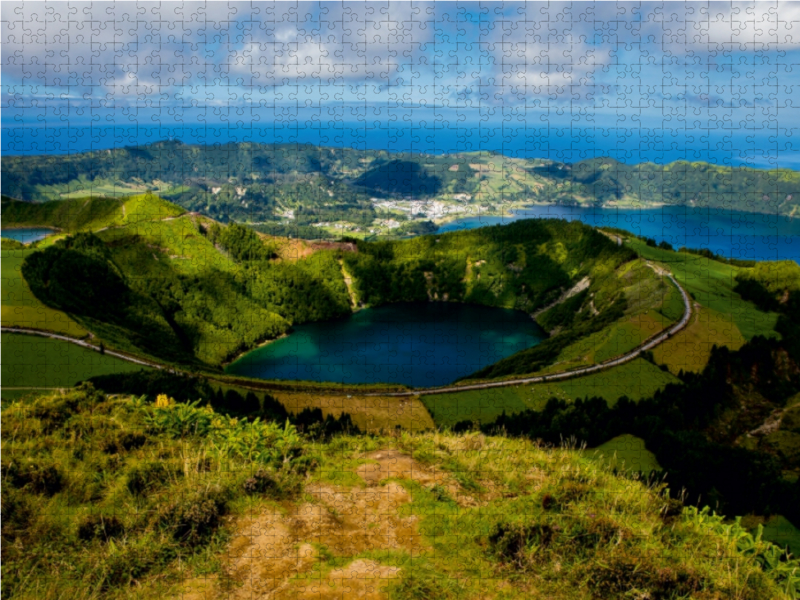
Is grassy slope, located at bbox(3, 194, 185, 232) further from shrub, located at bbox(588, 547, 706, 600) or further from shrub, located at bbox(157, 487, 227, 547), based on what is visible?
shrub, located at bbox(588, 547, 706, 600)

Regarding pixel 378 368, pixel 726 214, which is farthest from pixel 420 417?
pixel 726 214

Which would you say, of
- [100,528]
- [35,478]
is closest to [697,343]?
[100,528]

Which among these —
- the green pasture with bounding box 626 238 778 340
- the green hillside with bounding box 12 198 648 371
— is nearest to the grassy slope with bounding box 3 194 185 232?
the green hillside with bounding box 12 198 648 371

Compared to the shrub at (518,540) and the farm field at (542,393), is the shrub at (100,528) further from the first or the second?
the farm field at (542,393)

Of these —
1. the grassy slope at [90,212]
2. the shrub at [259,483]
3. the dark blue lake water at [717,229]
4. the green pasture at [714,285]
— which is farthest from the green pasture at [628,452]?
the grassy slope at [90,212]

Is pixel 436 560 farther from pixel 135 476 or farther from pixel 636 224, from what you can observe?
pixel 636 224

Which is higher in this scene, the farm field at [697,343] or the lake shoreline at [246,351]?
the farm field at [697,343]
